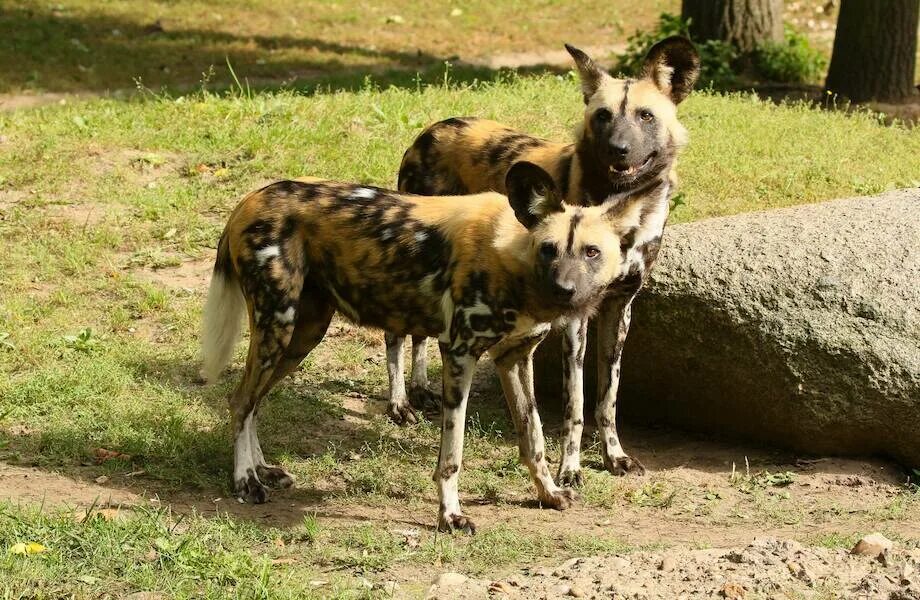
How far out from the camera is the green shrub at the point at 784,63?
33.8 ft

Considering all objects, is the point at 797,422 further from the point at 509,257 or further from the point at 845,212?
the point at 509,257

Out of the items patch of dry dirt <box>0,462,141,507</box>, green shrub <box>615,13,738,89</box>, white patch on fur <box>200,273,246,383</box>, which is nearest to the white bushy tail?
white patch on fur <box>200,273,246,383</box>

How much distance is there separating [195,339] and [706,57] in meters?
5.81

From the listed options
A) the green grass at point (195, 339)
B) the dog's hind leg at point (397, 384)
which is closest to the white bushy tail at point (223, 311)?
the green grass at point (195, 339)

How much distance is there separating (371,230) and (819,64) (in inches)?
289

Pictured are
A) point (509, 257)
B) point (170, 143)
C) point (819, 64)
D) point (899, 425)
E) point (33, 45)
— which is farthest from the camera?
point (33, 45)

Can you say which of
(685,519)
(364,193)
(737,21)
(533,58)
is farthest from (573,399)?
(533,58)

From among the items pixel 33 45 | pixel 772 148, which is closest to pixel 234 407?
pixel 772 148

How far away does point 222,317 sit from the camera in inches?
187

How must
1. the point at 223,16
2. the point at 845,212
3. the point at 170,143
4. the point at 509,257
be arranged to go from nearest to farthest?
the point at 509,257, the point at 845,212, the point at 170,143, the point at 223,16

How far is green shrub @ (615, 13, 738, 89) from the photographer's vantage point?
10.1 m

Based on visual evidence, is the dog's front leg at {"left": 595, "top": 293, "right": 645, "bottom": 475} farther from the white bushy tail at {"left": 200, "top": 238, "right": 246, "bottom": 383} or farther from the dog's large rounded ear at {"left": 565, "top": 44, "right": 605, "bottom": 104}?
the white bushy tail at {"left": 200, "top": 238, "right": 246, "bottom": 383}

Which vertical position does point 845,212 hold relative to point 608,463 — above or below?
above

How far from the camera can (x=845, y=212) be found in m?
5.15
